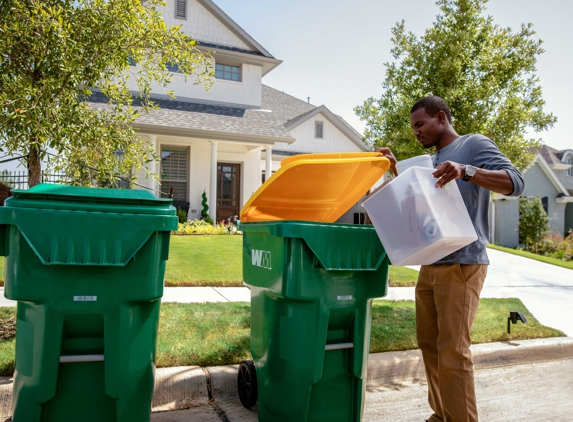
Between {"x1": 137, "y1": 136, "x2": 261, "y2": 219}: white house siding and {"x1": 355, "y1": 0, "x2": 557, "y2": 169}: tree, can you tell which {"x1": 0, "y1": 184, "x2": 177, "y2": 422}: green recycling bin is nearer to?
{"x1": 355, "y1": 0, "x2": 557, "y2": 169}: tree

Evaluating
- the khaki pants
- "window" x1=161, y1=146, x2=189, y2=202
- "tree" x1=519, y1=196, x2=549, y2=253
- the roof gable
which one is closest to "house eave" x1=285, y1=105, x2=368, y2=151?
"window" x1=161, y1=146, x2=189, y2=202

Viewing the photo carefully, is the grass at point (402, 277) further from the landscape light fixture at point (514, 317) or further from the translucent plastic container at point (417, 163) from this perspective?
the translucent plastic container at point (417, 163)

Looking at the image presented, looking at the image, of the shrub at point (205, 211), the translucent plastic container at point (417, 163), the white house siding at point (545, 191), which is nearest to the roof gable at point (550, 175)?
the white house siding at point (545, 191)

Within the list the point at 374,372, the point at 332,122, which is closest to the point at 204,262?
the point at 374,372

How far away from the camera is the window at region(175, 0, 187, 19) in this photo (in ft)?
53.1

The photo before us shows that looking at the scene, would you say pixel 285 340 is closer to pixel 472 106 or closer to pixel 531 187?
pixel 472 106

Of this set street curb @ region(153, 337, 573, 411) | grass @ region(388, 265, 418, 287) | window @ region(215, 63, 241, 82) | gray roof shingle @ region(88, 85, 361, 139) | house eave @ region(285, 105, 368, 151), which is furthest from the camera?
house eave @ region(285, 105, 368, 151)

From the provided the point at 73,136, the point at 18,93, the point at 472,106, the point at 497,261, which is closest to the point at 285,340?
the point at 73,136

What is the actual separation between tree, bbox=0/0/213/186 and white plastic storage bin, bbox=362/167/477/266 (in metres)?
2.69

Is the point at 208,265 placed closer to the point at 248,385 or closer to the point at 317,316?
the point at 248,385

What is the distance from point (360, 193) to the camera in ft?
11.3

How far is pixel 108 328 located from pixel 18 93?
7.41 feet

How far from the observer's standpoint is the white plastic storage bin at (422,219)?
2.43m

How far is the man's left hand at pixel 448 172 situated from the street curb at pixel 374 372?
85.4 inches
